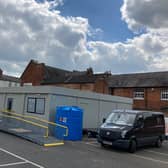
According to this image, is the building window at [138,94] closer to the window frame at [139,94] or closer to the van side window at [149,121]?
the window frame at [139,94]

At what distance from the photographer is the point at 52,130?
606 inches

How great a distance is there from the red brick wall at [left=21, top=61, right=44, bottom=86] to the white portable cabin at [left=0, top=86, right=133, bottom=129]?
30259 mm

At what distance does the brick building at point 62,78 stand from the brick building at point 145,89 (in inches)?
97.8

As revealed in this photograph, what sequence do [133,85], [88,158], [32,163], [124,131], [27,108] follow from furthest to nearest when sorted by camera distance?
[133,85] < [27,108] < [124,131] < [88,158] < [32,163]

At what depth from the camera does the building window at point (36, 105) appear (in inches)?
633

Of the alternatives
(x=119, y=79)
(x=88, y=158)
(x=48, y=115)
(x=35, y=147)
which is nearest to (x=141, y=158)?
(x=88, y=158)

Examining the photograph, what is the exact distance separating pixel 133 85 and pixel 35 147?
29.4 m

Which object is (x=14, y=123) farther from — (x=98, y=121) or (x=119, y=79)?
(x=119, y=79)

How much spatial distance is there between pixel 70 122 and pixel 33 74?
39.7 m

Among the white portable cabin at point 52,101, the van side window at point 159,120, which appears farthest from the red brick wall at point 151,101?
the van side window at point 159,120

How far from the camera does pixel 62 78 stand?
49.1 meters

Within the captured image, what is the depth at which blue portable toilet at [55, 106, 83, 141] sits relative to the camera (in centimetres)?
1412

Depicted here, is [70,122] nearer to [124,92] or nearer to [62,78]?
[124,92]

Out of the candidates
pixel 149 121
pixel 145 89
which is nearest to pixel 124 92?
pixel 145 89
